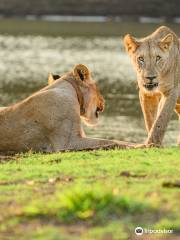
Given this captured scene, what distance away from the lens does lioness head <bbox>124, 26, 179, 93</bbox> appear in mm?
8078

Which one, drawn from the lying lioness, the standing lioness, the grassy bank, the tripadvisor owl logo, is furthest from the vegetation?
the tripadvisor owl logo

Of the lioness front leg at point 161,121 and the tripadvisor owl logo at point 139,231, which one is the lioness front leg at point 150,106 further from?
the tripadvisor owl logo at point 139,231

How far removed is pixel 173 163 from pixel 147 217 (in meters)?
1.64

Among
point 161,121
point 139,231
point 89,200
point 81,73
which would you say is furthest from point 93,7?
point 139,231

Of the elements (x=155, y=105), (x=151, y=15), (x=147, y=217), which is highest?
(x=151, y=15)

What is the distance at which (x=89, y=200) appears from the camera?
16.5 feet

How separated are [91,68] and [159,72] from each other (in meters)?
19.8

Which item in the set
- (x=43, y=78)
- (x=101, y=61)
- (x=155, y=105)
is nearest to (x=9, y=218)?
(x=155, y=105)

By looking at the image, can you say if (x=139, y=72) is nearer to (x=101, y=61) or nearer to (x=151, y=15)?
(x=101, y=61)

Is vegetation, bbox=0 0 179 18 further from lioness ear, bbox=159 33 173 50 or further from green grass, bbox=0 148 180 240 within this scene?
green grass, bbox=0 148 180 240

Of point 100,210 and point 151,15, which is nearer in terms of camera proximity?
point 100,210

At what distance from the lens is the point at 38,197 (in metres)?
5.34

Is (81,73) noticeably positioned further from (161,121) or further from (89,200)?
(89,200)

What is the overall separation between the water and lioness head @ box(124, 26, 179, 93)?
5.41 meters
